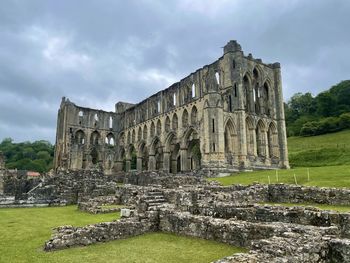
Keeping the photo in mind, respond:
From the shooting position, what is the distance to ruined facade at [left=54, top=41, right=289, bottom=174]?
4050 cm

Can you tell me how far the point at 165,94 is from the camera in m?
55.0

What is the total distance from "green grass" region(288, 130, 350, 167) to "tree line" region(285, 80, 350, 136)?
2448 mm

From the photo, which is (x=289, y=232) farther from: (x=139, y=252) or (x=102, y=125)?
(x=102, y=125)

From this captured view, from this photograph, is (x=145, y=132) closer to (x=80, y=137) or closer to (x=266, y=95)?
(x=80, y=137)

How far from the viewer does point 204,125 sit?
40.6m

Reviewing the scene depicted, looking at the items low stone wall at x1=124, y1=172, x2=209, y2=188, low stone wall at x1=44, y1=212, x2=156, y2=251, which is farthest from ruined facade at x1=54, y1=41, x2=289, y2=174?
low stone wall at x1=44, y1=212, x2=156, y2=251

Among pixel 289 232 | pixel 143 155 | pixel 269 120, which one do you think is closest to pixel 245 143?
pixel 269 120

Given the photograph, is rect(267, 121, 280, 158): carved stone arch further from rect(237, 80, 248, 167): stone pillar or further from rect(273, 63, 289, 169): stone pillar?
rect(237, 80, 248, 167): stone pillar

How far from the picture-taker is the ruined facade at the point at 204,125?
4050 centimetres

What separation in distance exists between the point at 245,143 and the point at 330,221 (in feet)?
107

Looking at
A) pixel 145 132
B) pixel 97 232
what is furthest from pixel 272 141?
pixel 97 232

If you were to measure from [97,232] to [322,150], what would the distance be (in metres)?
44.4

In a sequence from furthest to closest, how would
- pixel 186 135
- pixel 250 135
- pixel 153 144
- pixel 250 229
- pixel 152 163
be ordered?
1. pixel 153 144
2. pixel 152 163
3. pixel 186 135
4. pixel 250 135
5. pixel 250 229

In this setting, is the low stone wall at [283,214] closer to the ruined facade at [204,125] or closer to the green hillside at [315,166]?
the green hillside at [315,166]
